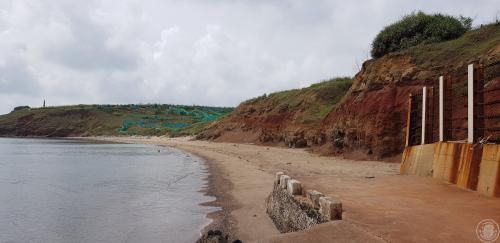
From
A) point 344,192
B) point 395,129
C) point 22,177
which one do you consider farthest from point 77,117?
point 344,192

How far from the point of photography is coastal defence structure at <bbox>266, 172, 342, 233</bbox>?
21.6 feet

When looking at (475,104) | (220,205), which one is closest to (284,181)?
(220,205)

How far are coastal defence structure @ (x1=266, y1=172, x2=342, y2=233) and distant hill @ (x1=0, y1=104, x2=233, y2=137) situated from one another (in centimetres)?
7901

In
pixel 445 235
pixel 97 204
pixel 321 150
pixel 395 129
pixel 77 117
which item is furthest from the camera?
pixel 77 117

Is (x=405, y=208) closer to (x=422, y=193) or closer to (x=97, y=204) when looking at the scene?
(x=422, y=193)

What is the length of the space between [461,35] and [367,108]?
592cm

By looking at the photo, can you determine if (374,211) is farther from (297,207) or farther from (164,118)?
(164,118)

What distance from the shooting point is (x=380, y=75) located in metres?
22.3

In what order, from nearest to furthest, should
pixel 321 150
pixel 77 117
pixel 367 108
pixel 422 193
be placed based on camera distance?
1. pixel 422 193
2. pixel 367 108
3. pixel 321 150
4. pixel 77 117

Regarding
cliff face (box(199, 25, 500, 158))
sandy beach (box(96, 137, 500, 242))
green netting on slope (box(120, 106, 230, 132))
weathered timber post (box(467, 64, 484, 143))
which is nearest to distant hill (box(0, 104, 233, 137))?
green netting on slope (box(120, 106, 230, 132))

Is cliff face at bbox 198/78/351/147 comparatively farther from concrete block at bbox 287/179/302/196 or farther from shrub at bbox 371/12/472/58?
concrete block at bbox 287/179/302/196

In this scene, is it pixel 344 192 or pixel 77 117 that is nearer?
pixel 344 192

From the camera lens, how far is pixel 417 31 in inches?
926

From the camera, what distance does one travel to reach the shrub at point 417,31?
72.8ft
